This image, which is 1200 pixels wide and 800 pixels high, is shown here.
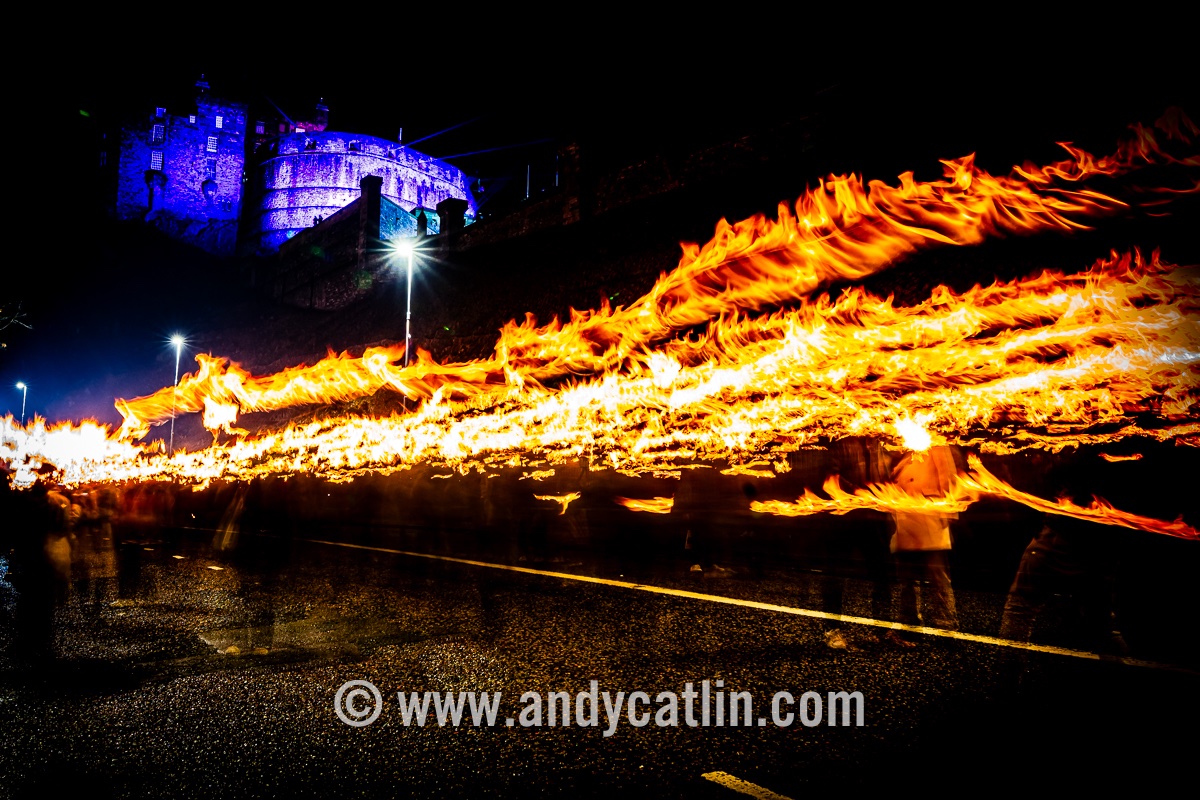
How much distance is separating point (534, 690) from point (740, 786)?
1569 millimetres

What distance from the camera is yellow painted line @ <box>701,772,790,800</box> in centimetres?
251

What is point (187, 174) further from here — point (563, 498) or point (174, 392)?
point (563, 498)

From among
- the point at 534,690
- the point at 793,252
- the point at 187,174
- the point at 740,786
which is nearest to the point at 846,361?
the point at 793,252

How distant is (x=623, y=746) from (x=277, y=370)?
31.7 m

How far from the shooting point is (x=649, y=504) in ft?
33.3

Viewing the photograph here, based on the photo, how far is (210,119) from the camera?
63.2m

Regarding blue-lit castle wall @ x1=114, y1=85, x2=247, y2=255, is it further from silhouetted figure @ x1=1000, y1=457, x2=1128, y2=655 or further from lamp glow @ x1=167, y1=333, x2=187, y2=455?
silhouetted figure @ x1=1000, y1=457, x2=1128, y2=655

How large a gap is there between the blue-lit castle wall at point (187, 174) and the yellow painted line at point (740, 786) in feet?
231

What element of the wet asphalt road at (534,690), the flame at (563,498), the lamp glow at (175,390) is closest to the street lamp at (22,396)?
the lamp glow at (175,390)

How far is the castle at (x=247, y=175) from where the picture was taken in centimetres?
5697

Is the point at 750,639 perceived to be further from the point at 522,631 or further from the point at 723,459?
the point at 723,459

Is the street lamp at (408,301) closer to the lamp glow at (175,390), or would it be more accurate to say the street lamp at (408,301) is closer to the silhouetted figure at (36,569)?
the silhouetted figure at (36,569)

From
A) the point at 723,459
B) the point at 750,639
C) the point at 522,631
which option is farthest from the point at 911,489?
the point at 723,459

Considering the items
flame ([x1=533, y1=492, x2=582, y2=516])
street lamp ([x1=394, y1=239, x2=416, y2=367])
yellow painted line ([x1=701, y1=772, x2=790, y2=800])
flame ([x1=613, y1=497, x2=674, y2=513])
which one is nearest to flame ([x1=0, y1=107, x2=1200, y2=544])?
flame ([x1=613, y1=497, x2=674, y2=513])
